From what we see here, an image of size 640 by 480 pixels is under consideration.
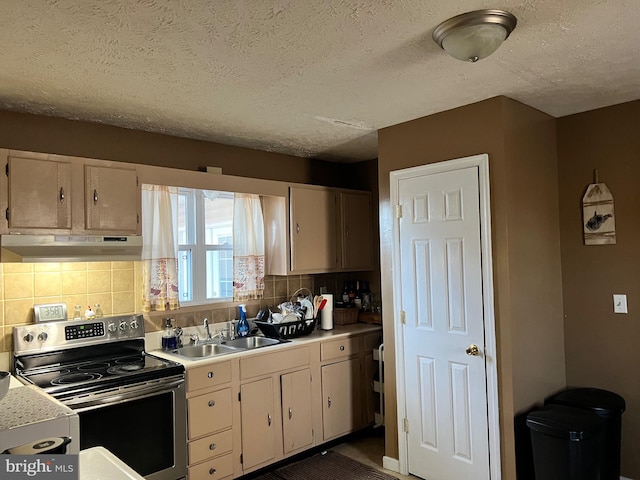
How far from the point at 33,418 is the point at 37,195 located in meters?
1.44

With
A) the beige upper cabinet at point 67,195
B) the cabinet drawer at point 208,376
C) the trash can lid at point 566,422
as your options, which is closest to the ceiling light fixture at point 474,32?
the trash can lid at point 566,422

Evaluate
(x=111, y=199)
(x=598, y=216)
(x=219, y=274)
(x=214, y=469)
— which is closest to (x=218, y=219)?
(x=219, y=274)

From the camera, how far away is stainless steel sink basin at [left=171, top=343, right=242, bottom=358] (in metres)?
3.28

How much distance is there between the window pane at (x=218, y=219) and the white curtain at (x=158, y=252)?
0.36m

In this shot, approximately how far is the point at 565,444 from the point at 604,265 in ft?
3.77

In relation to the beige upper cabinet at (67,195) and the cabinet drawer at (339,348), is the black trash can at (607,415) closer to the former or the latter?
the cabinet drawer at (339,348)

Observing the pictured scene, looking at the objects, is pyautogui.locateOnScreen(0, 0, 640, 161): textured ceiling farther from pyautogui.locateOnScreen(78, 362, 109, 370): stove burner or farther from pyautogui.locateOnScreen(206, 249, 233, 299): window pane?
pyautogui.locateOnScreen(78, 362, 109, 370): stove burner

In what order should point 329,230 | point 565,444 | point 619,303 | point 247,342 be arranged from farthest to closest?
point 329,230, point 247,342, point 619,303, point 565,444

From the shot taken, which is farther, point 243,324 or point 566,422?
point 243,324

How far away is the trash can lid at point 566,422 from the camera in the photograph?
2.42 m

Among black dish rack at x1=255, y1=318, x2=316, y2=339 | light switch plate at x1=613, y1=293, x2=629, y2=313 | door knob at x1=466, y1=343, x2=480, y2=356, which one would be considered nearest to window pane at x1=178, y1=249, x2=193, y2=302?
black dish rack at x1=255, y1=318, x2=316, y2=339

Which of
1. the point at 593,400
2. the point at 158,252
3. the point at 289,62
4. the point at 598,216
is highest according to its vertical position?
the point at 289,62

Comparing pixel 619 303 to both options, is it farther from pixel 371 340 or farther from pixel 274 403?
pixel 274 403

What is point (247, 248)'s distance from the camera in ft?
12.5
